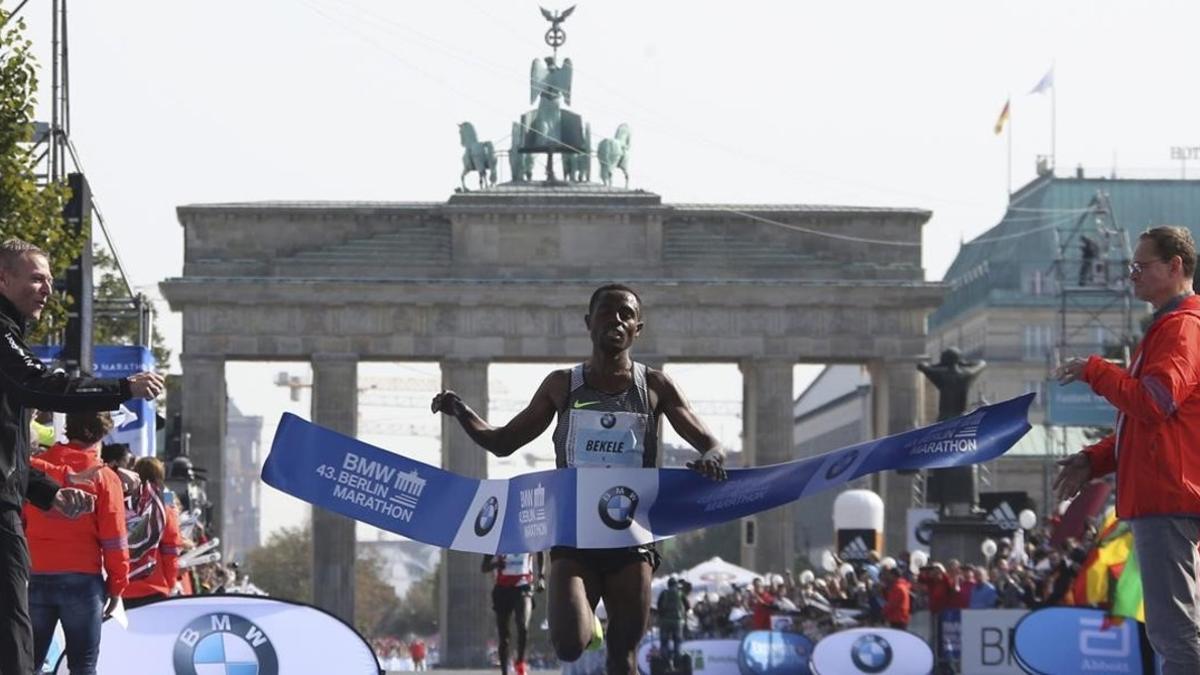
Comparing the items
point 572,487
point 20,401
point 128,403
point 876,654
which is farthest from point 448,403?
point 128,403

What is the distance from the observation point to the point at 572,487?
12516mm

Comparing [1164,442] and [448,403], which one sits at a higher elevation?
[448,403]

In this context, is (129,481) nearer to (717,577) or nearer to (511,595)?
(511,595)

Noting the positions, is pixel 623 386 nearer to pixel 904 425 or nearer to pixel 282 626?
pixel 282 626

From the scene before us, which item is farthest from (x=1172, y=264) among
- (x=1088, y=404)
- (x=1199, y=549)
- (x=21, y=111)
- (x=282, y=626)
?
(x=1088, y=404)

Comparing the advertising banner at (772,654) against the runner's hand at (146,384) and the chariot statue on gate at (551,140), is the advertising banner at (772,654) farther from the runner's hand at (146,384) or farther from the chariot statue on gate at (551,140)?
the chariot statue on gate at (551,140)

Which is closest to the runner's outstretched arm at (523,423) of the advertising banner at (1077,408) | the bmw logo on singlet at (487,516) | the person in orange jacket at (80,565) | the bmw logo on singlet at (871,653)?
the bmw logo on singlet at (487,516)

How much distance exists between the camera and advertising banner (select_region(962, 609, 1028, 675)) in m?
26.2

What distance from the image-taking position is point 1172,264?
1158 centimetres

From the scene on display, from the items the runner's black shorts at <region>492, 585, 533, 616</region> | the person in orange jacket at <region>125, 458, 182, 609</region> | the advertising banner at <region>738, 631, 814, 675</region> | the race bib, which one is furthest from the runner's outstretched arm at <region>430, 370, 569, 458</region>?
the advertising banner at <region>738, 631, 814, 675</region>

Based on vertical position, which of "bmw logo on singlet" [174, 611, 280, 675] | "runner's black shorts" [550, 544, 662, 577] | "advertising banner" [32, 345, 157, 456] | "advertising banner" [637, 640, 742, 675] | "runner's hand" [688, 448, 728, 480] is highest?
"advertising banner" [32, 345, 157, 456]

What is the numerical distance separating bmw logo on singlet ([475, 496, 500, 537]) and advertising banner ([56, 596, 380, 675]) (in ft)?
8.10

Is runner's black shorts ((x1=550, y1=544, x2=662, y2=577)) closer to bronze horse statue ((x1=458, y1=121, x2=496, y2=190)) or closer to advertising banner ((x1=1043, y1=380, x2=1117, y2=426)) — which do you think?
advertising banner ((x1=1043, y1=380, x2=1117, y2=426))

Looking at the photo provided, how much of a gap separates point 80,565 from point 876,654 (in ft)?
44.9
